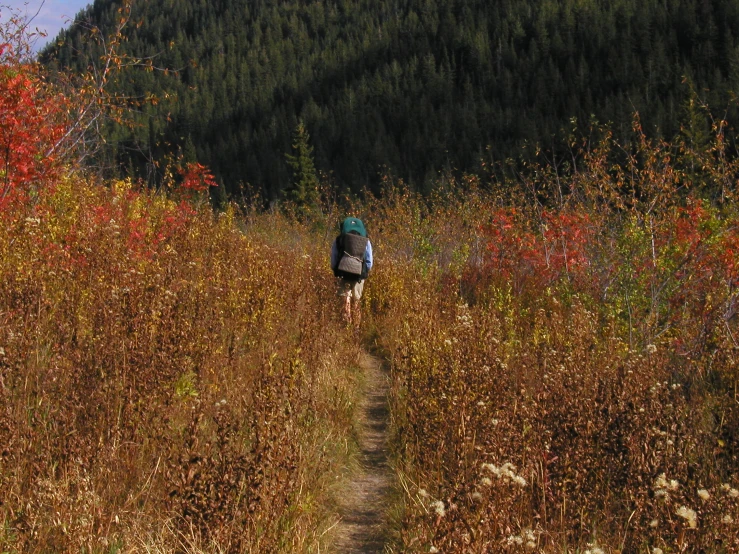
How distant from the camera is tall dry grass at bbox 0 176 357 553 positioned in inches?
111

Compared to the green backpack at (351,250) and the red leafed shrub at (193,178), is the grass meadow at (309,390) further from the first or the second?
the red leafed shrub at (193,178)

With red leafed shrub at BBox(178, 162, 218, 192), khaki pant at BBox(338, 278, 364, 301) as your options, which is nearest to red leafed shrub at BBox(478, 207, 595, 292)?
khaki pant at BBox(338, 278, 364, 301)

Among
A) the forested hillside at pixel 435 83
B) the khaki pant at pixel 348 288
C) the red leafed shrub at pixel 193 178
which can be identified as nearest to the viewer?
the khaki pant at pixel 348 288

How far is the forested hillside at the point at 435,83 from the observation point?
302 ft

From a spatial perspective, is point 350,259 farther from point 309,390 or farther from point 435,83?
point 435,83

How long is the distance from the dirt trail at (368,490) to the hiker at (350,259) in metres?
2.14

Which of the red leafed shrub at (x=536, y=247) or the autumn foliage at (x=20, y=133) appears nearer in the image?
the autumn foliage at (x=20, y=133)

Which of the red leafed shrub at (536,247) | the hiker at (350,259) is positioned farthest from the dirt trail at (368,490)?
the red leafed shrub at (536,247)

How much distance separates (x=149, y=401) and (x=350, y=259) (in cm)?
474

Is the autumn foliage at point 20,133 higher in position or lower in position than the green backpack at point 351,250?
higher

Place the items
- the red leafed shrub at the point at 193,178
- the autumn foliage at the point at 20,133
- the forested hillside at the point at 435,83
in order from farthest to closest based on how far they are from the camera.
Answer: the forested hillside at the point at 435,83 < the red leafed shrub at the point at 193,178 < the autumn foliage at the point at 20,133

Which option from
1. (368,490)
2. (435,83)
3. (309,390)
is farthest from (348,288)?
(435,83)

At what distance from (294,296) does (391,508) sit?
12.0ft

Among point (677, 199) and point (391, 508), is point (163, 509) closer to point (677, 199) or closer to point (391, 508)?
point (391, 508)
